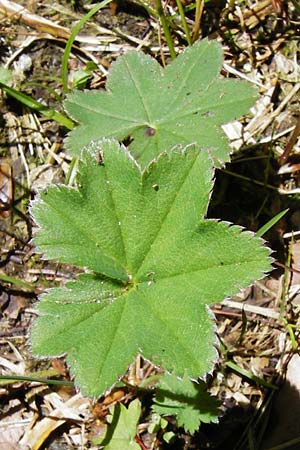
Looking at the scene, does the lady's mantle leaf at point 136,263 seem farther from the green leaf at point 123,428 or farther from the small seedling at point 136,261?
the green leaf at point 123,428

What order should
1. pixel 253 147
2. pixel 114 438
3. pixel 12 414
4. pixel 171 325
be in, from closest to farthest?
pixel 171 325, pixel 114 438, pixel 12 414, pixel 253 147

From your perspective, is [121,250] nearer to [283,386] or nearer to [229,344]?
[229,344]

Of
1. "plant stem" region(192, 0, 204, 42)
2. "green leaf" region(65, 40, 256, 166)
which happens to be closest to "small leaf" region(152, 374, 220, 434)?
"green leaf" region(65, 40, 256, 166)

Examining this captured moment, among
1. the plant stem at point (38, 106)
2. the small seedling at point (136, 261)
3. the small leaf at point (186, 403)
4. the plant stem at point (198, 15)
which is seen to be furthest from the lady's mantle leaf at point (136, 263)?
the plant stem at point (198, 15)

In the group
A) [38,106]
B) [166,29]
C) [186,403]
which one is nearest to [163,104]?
[166,29]

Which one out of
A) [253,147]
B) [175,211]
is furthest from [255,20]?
[175,211]

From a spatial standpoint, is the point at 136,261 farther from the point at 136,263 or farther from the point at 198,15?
the point at 198,15
